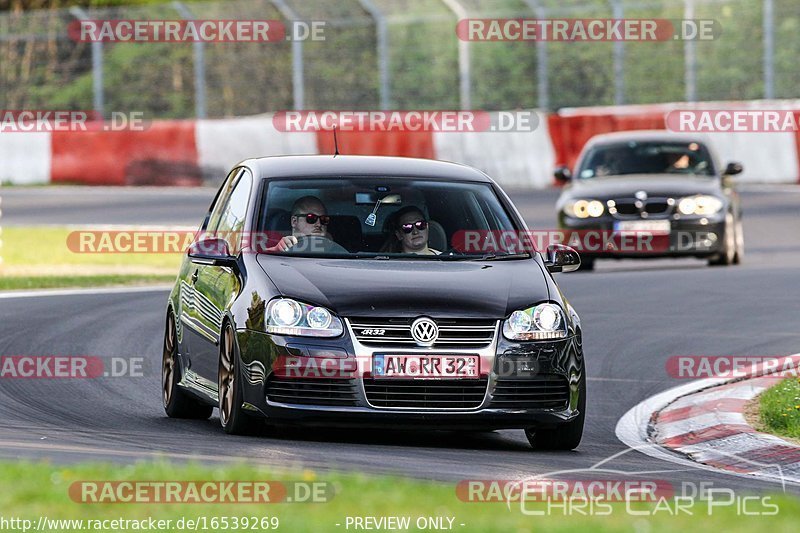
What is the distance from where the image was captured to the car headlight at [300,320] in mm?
8992

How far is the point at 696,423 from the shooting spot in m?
10.7

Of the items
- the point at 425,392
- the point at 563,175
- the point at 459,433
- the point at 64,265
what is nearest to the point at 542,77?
the point at 563,175

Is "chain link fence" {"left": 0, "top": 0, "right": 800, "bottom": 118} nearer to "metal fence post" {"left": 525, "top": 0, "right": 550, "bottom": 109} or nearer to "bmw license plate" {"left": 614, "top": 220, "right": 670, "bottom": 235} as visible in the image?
"metal fence post" {"left": 525, "top": 0, "right": 550, "bottom": 109}

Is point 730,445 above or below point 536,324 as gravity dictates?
below

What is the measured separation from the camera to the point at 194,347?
1025 cm

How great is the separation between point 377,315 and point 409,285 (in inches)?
12.9

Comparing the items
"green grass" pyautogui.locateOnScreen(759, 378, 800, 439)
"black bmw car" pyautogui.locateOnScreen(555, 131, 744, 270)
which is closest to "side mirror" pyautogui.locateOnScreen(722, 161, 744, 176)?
"black bmw car" pyautogui.locateOnScreen(555, 131, 744, 270)

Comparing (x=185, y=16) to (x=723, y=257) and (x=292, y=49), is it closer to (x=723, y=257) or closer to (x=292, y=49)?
(x=292, y=49)

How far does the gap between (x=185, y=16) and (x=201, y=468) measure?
27398 millimetres

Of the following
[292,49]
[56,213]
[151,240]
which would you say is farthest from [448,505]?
[292,49]

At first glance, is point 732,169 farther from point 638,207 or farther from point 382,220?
point 382,220

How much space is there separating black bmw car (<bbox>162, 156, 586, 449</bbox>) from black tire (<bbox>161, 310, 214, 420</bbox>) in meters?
0.13

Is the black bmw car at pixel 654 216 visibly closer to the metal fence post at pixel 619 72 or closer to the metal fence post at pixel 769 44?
the metal fence post at pixel 769 44

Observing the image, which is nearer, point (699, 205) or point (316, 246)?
point (316, 246)
